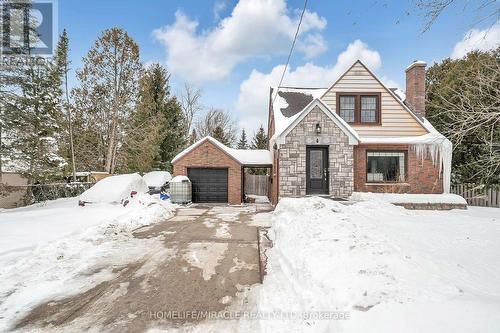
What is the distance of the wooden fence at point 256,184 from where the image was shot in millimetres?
25678

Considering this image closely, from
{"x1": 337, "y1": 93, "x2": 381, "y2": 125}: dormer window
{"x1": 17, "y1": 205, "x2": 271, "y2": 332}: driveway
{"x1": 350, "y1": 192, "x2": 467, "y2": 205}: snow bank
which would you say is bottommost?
{"x1": 17, "y1": 205, "x2": 271, "y2": 332}: driveway

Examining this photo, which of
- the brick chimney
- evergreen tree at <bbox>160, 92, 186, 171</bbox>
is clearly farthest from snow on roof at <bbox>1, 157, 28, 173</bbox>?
the brick chimney

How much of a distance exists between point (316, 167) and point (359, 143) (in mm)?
2356

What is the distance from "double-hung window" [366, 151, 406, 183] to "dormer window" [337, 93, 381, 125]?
1.92 m

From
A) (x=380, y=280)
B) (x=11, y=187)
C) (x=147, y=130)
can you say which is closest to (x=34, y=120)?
(x=11, y=187)

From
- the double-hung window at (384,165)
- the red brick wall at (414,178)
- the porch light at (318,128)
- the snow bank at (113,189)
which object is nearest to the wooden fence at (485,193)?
the red brick wall at (414,178)

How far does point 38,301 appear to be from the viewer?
3539 mm

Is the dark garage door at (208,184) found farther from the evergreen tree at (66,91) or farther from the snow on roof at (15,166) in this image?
the evergreen tree at (66,91)

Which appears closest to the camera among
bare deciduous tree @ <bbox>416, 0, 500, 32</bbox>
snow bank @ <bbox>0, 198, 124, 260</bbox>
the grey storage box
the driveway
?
the driveway

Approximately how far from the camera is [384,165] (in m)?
13.0

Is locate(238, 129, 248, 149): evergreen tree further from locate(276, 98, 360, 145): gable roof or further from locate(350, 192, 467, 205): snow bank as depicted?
locate(350, 192, 467, 205): snow bank

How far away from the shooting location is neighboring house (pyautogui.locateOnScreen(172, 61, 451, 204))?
478 inches

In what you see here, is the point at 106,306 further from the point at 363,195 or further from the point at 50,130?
the point at 50,130

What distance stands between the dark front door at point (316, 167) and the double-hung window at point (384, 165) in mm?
2332
